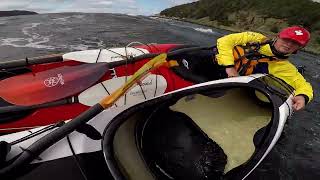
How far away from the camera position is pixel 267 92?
4.81 meters

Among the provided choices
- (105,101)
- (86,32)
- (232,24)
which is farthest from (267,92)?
(232,24)

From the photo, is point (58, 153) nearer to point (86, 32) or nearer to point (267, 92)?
point (267, 92)

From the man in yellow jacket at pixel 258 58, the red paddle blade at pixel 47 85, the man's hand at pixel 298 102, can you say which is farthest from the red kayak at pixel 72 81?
the man's hand at pixel 298 102

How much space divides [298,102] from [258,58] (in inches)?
44.4

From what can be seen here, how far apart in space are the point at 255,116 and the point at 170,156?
1.49 meters

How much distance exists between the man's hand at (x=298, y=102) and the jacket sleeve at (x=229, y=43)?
115 cm

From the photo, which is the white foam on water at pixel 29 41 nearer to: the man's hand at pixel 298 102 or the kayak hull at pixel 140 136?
the kayak hull at pixel 140 136

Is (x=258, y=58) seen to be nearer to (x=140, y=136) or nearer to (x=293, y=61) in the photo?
(x=140, y=136)

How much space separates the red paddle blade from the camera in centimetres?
482

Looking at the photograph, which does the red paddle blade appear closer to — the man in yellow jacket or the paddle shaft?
the paddle shaft

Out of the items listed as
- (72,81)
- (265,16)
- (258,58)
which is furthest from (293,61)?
(265,16)

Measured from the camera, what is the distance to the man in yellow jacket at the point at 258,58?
607 cm

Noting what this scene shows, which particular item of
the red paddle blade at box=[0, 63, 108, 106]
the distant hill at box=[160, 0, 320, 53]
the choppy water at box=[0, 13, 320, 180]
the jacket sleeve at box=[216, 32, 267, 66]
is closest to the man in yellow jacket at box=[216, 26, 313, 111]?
the jacket sleeve at box=[216, 32, 267, 66]

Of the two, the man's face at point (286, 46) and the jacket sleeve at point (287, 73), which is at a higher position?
the man's face at point (286, 46)
